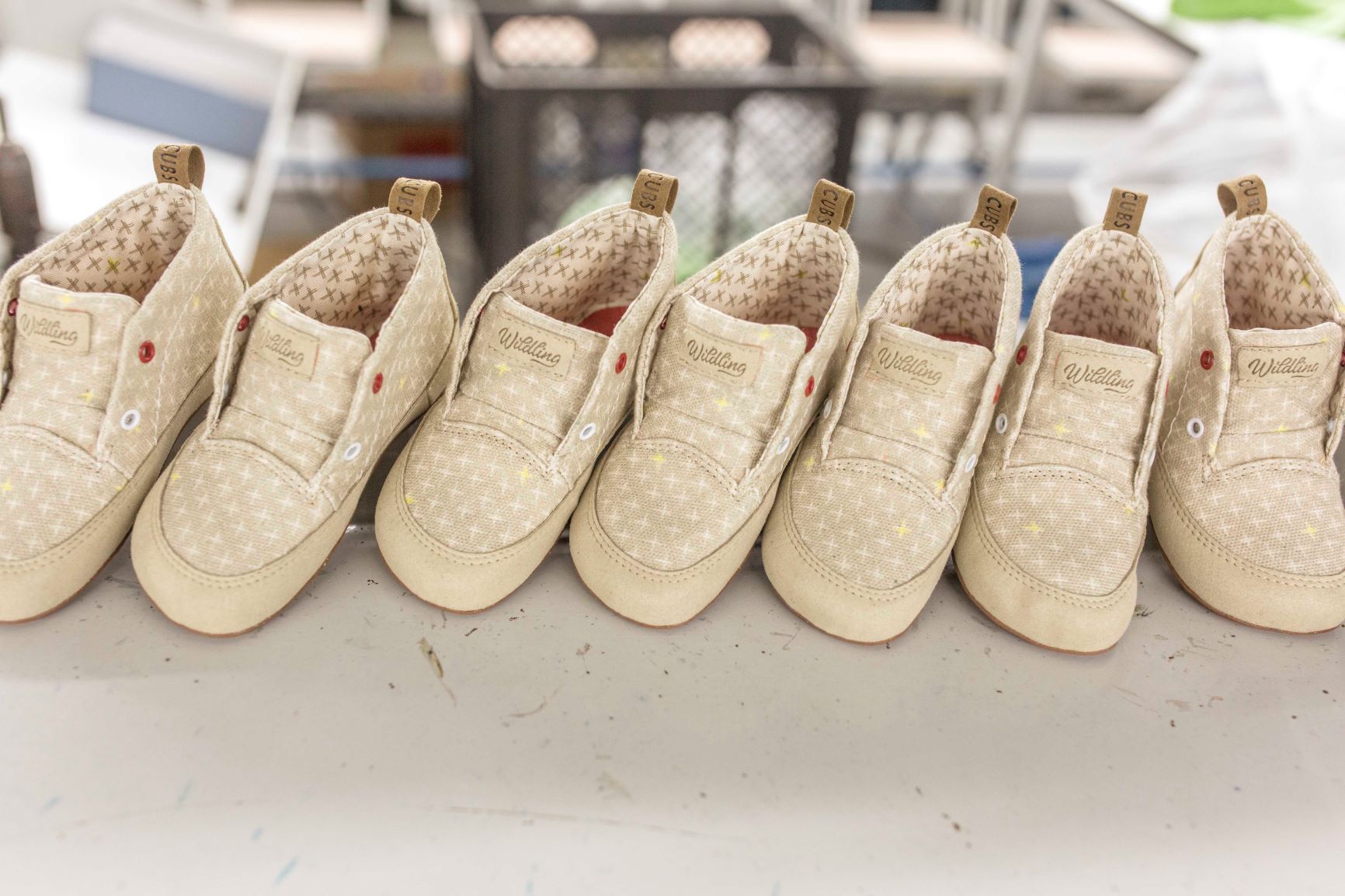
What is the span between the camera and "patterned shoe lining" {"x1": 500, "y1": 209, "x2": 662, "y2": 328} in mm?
811

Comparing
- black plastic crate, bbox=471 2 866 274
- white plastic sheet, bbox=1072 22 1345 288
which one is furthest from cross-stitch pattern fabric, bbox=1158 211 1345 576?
black plastic crate, bbox=471 2 866 274

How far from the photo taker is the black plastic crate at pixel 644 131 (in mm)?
1616

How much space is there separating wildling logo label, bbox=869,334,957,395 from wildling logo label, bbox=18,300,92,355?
23.6 inches

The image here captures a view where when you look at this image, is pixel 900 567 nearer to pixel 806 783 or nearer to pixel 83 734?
pixel 806 783

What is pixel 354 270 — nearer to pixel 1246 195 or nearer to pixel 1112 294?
pixel 1112 294

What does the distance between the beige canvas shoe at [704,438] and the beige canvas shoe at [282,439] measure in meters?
0.19

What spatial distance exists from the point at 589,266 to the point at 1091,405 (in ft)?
1.43

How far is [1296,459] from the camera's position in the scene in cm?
79

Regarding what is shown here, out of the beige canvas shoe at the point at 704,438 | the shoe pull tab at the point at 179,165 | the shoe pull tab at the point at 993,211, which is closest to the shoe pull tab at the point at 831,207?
the beige canvas shoe at the point at 704,438

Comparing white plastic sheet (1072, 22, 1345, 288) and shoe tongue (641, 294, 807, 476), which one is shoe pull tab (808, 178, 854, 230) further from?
white plastic sheet (1072, 22, 1345, 288)

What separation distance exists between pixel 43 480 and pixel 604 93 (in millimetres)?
1149

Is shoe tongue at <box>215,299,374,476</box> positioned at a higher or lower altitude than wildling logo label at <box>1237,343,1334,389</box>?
lower

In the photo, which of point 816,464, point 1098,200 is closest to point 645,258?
point 816,464

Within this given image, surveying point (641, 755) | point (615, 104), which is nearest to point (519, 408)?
point (641, 755)
